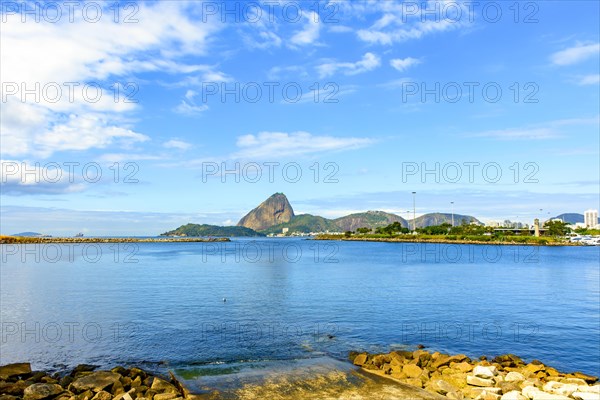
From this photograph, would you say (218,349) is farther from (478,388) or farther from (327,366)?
(478,388)

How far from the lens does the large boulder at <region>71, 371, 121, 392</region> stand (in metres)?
16.3

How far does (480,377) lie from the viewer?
58.1 feet

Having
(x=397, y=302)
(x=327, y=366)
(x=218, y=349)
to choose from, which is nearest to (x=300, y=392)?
(x=327, y=366)

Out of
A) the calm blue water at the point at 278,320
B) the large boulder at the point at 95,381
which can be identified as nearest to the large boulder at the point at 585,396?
the calm blue water at the point at 278,320

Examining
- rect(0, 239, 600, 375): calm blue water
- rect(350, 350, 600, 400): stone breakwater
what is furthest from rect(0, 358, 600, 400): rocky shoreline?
rect(0, 239, 600, 375): calm blue water

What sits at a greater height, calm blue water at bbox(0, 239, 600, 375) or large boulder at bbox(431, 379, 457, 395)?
large boulder at bbox(431, 379, 457, 395)

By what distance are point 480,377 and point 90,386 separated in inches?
601

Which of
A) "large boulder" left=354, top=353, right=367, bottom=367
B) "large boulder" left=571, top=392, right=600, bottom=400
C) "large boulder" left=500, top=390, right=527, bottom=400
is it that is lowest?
"large boulder" left=354, top=353, right=367, bottom=367

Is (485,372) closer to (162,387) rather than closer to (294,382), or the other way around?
(294,382)

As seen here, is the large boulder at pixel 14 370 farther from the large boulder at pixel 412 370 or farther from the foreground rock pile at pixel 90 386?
the large boulder at pixel 412 370

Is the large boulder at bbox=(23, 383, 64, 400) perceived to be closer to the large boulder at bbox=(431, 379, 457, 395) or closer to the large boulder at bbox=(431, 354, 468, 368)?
the large boulder at bbox=(431, 379, 457, 395)

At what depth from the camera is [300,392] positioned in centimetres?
1608

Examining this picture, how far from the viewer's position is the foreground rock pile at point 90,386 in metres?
15.6

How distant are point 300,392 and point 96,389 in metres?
7.54
